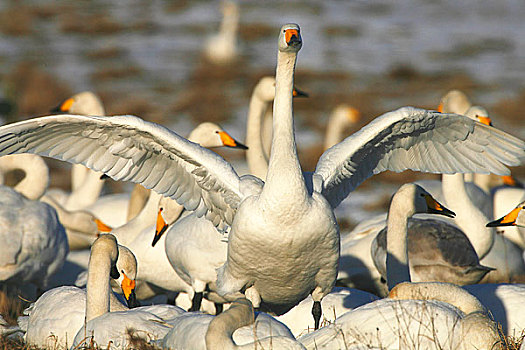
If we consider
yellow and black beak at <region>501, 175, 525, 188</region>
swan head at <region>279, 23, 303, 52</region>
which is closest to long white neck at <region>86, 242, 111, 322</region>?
swan head at <region>279, 23, 303, 52</region>

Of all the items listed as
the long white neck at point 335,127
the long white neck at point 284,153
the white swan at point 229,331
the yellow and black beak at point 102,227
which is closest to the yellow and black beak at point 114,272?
the white swan at point 229,331

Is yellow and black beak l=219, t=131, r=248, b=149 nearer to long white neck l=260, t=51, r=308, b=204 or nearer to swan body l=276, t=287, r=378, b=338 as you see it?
swan body l=276, t=287, r=378, b=338

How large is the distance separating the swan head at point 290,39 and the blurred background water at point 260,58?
8.24 metres

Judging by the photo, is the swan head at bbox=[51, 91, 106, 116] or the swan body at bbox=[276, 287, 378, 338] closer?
the swan body at bbox=[276, 287, 378, 338]

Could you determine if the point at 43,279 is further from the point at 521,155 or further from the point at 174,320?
the point at 521,155

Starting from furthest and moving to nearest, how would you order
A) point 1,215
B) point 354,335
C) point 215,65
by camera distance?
1. point 215,65
2. point 1,215
3. point 354,335

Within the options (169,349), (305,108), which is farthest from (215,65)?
(169,349)

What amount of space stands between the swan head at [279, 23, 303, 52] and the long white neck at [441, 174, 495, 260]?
3.43 metres

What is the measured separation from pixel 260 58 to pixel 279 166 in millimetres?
26347

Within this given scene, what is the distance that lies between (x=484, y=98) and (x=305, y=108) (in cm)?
479

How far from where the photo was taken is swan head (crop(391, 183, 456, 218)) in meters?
7.42

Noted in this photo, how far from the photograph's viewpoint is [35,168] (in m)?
9.77

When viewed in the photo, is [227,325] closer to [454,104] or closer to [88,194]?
[454,104]

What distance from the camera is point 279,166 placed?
5.84 metres
